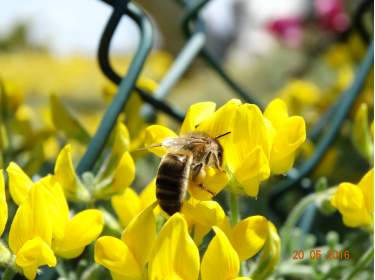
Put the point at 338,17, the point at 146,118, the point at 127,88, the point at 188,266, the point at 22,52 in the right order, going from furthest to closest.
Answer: the point at 22,52 < the point at 338,17 < the point at 146,118 < the point at 127,88 < the point at 188,266

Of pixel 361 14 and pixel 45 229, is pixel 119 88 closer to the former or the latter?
pixel 45 229

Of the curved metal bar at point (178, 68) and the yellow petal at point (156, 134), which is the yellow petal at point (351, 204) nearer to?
the yellow petal at point (156, 134)

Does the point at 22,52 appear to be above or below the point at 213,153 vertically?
below

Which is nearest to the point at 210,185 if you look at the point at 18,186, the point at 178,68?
the point at 18,186

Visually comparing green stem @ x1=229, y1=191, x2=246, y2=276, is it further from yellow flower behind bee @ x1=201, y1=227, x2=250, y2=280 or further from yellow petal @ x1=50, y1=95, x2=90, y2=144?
yellow petal @ x1=50, y1=95, x2=90, y2=144

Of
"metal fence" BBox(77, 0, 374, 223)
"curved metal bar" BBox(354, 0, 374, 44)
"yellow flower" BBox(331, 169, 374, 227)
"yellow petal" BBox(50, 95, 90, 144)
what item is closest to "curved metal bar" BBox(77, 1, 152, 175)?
"metal fence" BBox(77, 0, 374, 223)

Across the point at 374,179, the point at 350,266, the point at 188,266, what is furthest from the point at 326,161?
the point at 188,266

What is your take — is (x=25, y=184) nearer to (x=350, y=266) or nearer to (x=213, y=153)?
(x=213, y=153)
